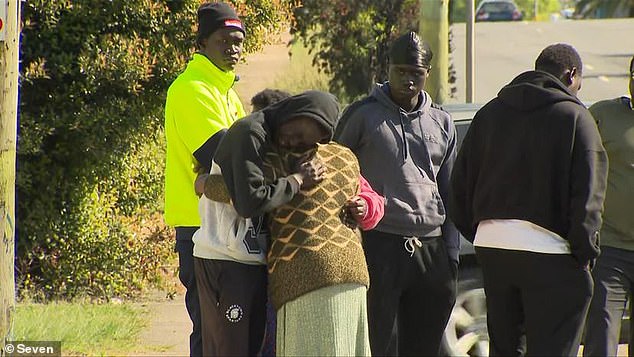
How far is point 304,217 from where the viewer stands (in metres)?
4.88

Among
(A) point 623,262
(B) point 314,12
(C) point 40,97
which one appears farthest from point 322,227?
(B) point 314,12

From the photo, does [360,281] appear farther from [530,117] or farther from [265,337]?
[530,117]

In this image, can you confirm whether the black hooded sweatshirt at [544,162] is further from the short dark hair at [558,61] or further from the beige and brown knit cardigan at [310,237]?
the beige and brown knit cardigan at [310,237]

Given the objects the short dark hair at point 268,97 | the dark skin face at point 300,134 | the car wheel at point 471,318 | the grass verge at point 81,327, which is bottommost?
the grass verge at point 81,327

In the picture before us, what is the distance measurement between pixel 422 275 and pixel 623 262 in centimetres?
115

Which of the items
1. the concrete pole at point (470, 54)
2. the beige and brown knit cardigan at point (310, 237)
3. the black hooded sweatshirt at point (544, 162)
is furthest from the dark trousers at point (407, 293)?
the concrete pole at point (470, 54)

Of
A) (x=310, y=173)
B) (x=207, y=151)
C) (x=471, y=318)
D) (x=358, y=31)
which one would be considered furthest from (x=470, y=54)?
(x=310, y=173)

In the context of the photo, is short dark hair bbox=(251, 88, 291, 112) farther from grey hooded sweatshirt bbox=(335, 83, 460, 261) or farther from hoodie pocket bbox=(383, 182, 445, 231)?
hoodie pocket bbox=(383, 182, 445, 231)

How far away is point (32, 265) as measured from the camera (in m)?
9.02

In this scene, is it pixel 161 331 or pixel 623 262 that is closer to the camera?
pixel 623 262

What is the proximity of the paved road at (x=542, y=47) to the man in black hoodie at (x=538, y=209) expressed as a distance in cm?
1299

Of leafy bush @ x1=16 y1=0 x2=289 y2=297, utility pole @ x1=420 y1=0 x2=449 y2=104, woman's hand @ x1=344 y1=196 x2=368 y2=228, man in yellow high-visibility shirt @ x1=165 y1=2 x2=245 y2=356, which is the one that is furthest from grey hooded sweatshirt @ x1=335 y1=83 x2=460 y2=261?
utility pole @ x1=420 y1=0 x2=449 y2=104

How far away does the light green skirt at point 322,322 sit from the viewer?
4852 mm

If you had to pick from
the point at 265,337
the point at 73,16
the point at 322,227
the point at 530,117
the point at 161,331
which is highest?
the point at 73,16
